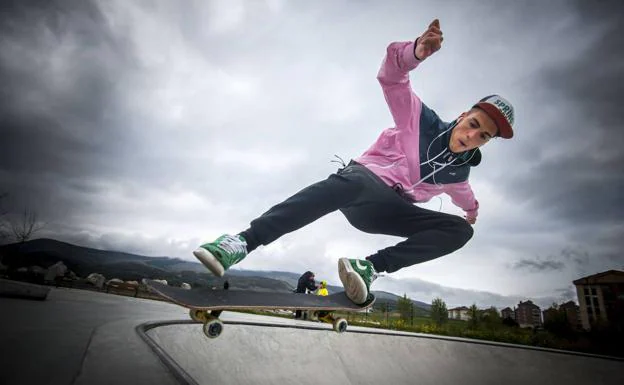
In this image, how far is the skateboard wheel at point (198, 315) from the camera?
6.36 ft

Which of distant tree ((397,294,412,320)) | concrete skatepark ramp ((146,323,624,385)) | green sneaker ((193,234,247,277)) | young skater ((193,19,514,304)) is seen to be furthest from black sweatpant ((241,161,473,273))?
distant tree ((397,294,412,320))

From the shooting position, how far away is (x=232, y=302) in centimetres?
205

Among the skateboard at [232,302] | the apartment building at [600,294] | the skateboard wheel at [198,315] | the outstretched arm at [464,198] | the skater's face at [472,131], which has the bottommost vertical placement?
the skateboard wheel at [198,315]

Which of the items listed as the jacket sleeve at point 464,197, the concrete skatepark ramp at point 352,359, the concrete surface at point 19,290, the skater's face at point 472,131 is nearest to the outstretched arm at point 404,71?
the skater's face at point 472,131

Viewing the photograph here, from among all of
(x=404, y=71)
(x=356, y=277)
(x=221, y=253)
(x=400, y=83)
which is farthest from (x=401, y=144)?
(x=221, y=253)

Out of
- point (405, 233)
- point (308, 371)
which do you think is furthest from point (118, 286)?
point (405, 233)

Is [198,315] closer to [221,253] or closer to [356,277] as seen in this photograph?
[221,253]

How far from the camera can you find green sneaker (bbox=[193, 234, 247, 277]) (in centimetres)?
211

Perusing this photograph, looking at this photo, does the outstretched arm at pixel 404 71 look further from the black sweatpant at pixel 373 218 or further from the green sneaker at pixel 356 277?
the green sneaker at pixel 356 277

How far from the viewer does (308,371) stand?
3.07 metres

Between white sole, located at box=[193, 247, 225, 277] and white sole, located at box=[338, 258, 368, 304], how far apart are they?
1057 millimetres

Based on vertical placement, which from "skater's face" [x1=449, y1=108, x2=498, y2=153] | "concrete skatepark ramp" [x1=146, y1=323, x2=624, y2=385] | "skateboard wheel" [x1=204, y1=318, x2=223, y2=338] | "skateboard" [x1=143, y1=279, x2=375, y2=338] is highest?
"skater's face" [x1=449, y1=108, x2=498, y2=153]

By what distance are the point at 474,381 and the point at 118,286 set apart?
52.8ft

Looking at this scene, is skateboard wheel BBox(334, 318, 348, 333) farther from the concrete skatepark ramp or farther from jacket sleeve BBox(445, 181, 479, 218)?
jacket sleeve BBox(445, 181, 479, 218)
